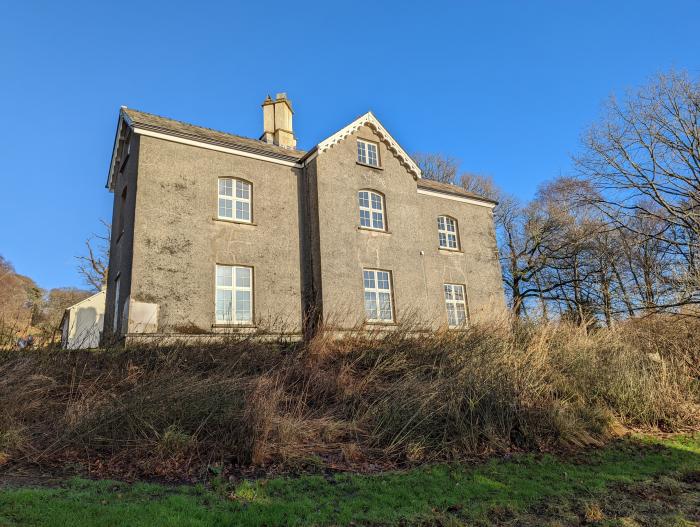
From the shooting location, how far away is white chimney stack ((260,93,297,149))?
2402 cm

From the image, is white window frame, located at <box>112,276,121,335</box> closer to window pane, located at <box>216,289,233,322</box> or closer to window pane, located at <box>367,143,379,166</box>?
window pane, located at <box>216,289,233,322</box>

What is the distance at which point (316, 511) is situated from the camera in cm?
587

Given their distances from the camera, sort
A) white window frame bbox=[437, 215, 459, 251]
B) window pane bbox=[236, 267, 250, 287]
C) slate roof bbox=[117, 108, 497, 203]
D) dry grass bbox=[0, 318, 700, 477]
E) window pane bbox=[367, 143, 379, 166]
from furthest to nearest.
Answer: white window frame bbox=[437, 215, 459, 251], window pane bbox=[367, 143, 379, 166], window pane bbox=[236, 267, 250, 287], slate roof bbox=[117, 108, 497, 203], dry grass bbox=[0, 318, 700, 477]

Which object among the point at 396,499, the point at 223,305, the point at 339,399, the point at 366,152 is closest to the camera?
the point at 396,499

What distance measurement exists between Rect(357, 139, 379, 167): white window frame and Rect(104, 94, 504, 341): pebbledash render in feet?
0.16

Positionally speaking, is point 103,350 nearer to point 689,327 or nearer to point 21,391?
point 21,391

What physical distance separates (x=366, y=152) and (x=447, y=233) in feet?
18.5

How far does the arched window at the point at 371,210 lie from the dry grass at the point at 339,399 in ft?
24.2

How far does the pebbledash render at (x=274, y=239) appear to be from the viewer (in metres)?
16.1

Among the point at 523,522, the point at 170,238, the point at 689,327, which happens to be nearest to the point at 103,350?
the point at 170,238

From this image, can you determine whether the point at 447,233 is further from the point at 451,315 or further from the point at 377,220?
the point at 377,220

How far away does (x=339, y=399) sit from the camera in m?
10.4

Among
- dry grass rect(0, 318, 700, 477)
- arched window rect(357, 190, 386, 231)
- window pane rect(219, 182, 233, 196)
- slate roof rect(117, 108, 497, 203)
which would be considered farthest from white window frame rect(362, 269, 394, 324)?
window pane rect(219, 182, 233, 196)

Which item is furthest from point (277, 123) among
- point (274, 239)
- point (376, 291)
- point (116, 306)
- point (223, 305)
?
point (116, 306)
